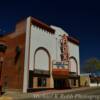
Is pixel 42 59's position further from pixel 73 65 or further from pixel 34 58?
pixel 73 65

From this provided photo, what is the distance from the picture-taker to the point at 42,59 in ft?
138

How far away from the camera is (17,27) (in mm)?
41656

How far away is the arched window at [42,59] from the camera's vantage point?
132 ft

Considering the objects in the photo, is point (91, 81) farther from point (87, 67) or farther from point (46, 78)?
point (46, 78)

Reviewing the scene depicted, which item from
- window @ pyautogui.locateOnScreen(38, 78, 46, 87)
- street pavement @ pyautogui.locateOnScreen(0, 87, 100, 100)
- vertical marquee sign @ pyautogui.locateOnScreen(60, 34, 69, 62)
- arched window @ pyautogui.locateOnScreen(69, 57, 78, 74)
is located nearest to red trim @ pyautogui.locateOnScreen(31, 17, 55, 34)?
vertical marquee sign @ pyautogui.locateOnScreen(60, 34, 69, 62)

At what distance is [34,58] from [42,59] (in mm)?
2761

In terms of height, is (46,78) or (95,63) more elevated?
(95,63)

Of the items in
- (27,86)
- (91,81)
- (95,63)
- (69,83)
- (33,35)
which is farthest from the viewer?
(95,63)

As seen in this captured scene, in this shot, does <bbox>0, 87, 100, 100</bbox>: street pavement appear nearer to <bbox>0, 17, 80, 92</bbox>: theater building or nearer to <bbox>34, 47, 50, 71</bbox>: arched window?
<bbox>0, 17, 80, 92</bbox>: theater building

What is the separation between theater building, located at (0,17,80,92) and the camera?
1512 inches

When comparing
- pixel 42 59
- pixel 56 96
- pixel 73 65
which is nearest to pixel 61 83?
pixel 73 65

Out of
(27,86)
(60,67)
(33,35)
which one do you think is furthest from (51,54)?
(27,86)

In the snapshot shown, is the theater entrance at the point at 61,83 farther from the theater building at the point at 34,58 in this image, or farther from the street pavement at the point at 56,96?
the street pavement at the point at 56,96

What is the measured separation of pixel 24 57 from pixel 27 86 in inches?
208
